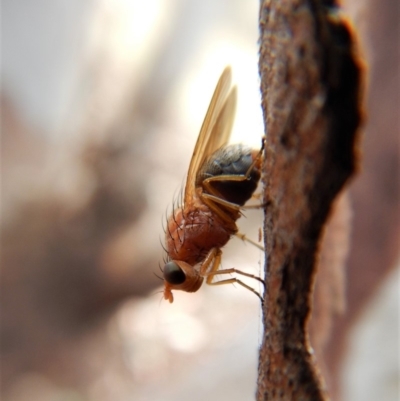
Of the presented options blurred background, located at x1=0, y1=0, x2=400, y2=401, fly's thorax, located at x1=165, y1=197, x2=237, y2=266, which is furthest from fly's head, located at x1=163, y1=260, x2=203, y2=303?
blurred background, located at x1=0, y1=0, x2=400, y2=401

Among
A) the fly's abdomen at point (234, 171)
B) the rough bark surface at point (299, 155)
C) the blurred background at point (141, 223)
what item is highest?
the rough bark surface at point (299, 155)

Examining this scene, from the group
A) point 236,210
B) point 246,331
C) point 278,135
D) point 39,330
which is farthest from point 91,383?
point 278,135

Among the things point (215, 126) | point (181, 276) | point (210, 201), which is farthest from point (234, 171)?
point (181, 276)

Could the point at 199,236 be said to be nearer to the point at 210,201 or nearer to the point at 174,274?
the point at 210,201

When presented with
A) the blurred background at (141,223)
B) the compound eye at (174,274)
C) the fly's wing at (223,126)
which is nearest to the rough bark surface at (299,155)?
the compound eye at (174,274)

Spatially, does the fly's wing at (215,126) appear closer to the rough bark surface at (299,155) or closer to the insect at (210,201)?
the insect at (210,201)

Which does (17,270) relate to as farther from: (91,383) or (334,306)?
(334,306)

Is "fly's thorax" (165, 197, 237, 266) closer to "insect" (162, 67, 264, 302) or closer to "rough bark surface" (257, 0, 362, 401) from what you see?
"insect" (162, 67, 264, 302)
